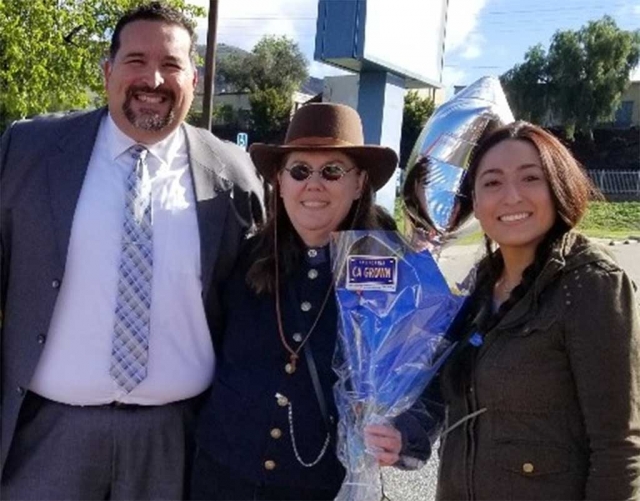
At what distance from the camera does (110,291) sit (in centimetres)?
285

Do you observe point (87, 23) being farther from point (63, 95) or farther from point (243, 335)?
point (243, 335)

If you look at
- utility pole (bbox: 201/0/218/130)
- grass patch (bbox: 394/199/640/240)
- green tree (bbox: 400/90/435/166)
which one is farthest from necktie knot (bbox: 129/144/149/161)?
green tree (bbox: 400/90/435/166)

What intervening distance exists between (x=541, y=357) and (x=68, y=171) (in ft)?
5.42

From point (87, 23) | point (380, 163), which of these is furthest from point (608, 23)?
point (380, 163)

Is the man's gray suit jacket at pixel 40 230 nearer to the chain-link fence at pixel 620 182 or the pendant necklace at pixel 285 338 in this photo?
the pendant necklace at pixel 285 338

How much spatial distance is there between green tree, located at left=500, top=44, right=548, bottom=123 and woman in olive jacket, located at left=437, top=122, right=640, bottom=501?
157 feet

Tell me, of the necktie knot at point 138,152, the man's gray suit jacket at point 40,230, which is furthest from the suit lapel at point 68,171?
the necktie knot at point 138,152

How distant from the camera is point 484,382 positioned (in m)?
2.25

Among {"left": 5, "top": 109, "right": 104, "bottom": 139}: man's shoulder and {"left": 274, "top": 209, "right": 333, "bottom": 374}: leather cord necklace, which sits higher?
{"left": 5, "top": 109, "right": 104, "bottom": 139}: man's shoulder

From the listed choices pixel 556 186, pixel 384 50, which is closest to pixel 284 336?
pixel 556 186

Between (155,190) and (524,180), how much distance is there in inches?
50.7

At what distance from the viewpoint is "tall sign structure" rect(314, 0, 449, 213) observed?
25.6ft

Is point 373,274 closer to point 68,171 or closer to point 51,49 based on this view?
point 68,171

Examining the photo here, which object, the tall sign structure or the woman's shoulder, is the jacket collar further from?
the tall sign structure
